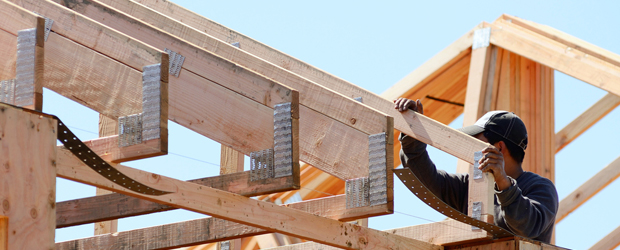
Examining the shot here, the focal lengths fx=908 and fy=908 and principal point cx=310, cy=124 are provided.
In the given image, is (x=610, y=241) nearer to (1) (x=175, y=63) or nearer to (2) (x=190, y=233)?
(2) (x=190, y=233)

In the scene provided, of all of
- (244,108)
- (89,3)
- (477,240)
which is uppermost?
(89,3)

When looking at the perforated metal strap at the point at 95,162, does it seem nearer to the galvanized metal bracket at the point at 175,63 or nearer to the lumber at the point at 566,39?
the galvanized metal bracket at the point at 175,63

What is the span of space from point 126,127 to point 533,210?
1.89 meters

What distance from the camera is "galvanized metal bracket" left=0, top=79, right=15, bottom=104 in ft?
10.0

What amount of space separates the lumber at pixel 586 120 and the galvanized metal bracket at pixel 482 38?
4.96 feet

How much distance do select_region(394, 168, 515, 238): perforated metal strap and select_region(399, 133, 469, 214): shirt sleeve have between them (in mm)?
456

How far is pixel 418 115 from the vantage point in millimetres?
4160

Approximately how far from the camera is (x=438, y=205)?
160 inches

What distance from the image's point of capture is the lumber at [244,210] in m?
3.27

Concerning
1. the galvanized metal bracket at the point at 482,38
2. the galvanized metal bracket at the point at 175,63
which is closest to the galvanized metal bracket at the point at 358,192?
the galvanized metal bracket at the point at 175,63

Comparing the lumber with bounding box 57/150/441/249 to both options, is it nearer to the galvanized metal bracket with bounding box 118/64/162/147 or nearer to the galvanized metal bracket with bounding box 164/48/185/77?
the galvanized metal bracket with bounding box 118/64/162/147

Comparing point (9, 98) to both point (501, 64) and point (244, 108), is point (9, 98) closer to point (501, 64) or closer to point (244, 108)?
point (244, 108)

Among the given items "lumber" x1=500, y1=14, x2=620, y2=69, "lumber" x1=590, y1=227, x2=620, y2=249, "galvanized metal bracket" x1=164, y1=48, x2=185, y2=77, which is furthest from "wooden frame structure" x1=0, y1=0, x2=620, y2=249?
"lumber" x1=590, y1=227, x2=620, y2=249

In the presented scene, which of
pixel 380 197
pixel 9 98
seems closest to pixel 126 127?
pixel 9 98
